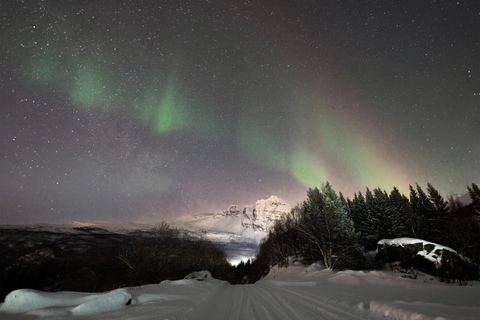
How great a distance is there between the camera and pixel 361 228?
139 feet

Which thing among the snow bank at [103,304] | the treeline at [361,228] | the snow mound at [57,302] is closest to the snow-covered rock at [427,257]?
the treeline at [361,228]

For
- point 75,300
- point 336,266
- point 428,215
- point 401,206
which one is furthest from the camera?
point 401,206

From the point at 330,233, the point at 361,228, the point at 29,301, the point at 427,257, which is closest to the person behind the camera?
the point at 29,301

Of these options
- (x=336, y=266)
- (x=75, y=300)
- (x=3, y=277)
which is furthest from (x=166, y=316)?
(x=3, y=277)

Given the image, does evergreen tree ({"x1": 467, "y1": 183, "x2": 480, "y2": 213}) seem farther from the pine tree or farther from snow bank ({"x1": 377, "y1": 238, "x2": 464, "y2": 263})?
snow bank ({"x1": 377, "y1": 238, "x2": 464, "y2": 263})

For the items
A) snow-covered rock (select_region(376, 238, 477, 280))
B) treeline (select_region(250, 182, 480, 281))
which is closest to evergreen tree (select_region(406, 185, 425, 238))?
treeline (select_region(250, 182, 480, 281))

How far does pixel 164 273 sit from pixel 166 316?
38761 millimetres

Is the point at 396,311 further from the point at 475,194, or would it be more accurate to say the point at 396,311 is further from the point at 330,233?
the point at 475,194

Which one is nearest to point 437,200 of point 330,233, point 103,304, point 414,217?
point 414,217

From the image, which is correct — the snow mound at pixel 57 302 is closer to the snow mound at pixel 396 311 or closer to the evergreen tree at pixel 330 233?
the snow mound at pixel 396 311

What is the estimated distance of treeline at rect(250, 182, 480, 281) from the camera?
26.3 meters

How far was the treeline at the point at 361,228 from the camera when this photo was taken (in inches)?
1035

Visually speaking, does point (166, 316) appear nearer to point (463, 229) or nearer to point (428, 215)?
point (463, 229)

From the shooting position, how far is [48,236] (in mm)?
182750
